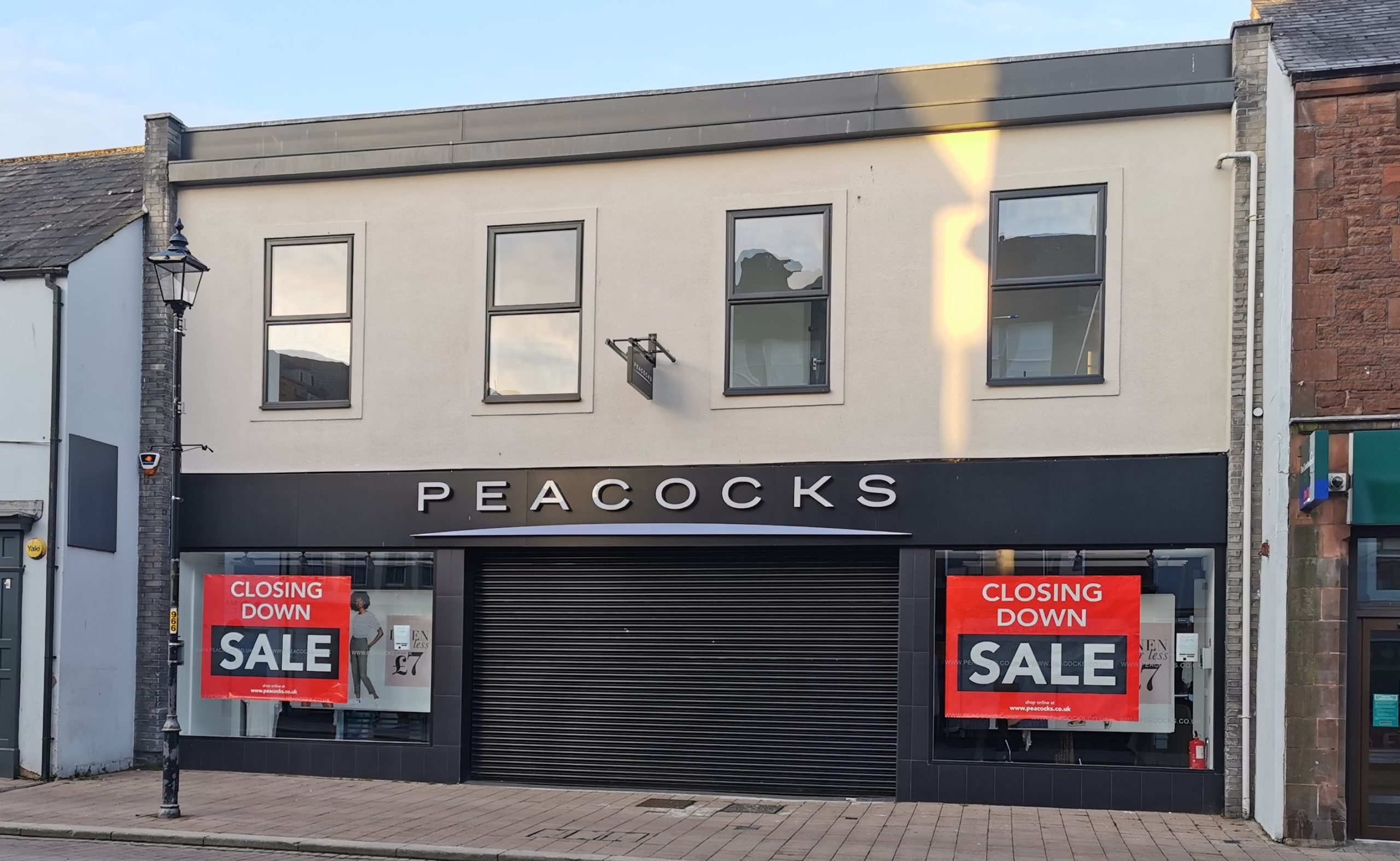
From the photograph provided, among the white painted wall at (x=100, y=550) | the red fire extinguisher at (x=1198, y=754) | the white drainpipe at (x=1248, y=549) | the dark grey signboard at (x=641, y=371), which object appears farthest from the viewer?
the white painted wall at (x=100, y=550)

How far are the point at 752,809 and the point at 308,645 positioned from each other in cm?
519

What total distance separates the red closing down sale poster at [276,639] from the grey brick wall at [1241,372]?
8773 millimetres

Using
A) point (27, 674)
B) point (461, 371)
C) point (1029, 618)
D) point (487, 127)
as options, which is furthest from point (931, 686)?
point (27, 674)

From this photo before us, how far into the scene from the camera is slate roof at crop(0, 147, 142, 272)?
48.3 feet

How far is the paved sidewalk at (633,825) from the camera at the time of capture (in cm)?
1091

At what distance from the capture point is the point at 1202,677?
12.9 meters

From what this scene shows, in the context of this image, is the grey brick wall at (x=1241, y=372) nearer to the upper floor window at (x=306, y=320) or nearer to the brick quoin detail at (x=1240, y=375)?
the brick quoin detail at (x=1240, y=375)

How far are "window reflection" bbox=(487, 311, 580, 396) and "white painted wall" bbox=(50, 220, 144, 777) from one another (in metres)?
4.08

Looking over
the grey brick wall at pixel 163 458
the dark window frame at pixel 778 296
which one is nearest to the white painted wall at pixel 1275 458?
the dark window frame at pixel 778 296

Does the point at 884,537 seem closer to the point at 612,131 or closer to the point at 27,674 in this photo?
the point at 612,131

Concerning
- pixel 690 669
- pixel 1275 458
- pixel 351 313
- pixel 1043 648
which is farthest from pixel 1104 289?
pixel 351 313

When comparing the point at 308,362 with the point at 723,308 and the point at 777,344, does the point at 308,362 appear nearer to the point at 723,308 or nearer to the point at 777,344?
the point at 723,308

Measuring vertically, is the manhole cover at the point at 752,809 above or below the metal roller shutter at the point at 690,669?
below

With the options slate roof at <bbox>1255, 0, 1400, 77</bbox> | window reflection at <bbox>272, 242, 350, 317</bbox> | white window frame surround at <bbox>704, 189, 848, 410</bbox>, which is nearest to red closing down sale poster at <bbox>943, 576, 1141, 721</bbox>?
white window frame surround at <bbox>704, 189, 848, 410</bbox>
